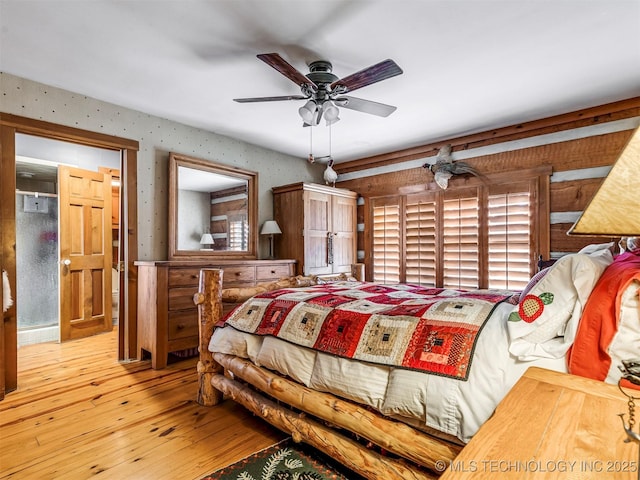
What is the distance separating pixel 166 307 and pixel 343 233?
2.60 metres

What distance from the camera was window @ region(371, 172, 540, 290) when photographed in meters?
3.72

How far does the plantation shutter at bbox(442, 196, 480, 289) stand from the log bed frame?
2.84 meters

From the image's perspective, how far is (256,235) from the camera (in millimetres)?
4391

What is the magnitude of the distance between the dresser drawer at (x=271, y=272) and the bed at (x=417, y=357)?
183 centimetres

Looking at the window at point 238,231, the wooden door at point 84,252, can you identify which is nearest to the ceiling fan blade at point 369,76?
the window at point 238,231

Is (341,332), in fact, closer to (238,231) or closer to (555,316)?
(555,316)

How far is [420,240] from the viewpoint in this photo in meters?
4.47

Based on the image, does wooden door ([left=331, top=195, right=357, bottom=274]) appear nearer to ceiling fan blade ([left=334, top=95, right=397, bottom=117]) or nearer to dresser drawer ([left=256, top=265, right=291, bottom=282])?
dresser drawer ([left=256, top=265, right=291, bottom=282])

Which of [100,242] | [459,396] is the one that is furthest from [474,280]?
[100,242]

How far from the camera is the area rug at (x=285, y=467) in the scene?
1649mm

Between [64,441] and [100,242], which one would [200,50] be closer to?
[64,441]

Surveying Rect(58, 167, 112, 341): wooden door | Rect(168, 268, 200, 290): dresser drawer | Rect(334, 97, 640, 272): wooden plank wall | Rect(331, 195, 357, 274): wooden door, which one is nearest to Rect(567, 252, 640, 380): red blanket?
Rect(334, 97, 640, 272): wooden plank wall

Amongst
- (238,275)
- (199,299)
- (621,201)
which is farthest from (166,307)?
(621,201)

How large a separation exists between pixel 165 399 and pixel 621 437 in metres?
2.64
